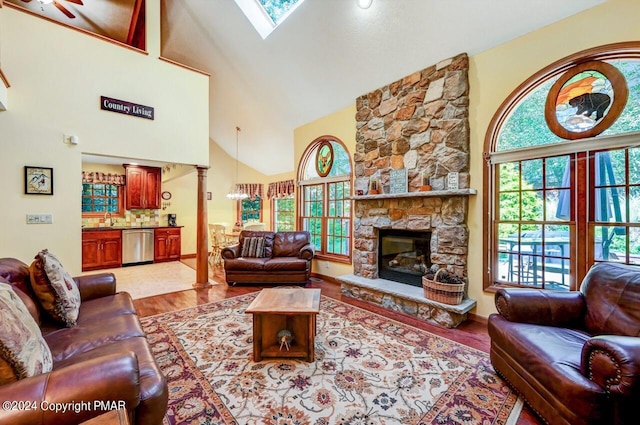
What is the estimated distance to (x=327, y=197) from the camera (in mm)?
5293

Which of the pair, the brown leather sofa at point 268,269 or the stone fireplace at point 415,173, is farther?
the brown leather sofa at point 268,269

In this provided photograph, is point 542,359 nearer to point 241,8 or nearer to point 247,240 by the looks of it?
point 247,240

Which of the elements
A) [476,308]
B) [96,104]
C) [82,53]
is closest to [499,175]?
[476,308]

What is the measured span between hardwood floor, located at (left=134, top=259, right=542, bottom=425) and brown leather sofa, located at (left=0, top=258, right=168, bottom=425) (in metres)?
1.59

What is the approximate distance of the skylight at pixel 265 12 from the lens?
402 cm

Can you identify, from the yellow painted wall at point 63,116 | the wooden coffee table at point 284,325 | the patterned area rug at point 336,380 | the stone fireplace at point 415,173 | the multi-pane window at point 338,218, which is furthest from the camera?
the multi-pane window at point 338,218

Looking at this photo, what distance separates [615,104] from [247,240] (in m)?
5.10

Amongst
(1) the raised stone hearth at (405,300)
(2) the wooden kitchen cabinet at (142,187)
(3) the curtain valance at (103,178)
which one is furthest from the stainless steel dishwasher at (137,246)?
(1) the raised stone hearth at (405,300)

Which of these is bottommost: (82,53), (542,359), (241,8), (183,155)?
(542,359)

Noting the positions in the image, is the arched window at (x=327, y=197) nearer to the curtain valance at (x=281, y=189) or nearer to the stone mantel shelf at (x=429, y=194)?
the stone mantel shelf at (x=429, y=194)

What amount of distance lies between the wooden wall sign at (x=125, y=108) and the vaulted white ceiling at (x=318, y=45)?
192 centimetres

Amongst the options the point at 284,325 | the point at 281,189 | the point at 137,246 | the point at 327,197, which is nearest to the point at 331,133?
the point at 327,197

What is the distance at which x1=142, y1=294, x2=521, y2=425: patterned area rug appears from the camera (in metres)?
1.69

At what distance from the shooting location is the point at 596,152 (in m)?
2.45
